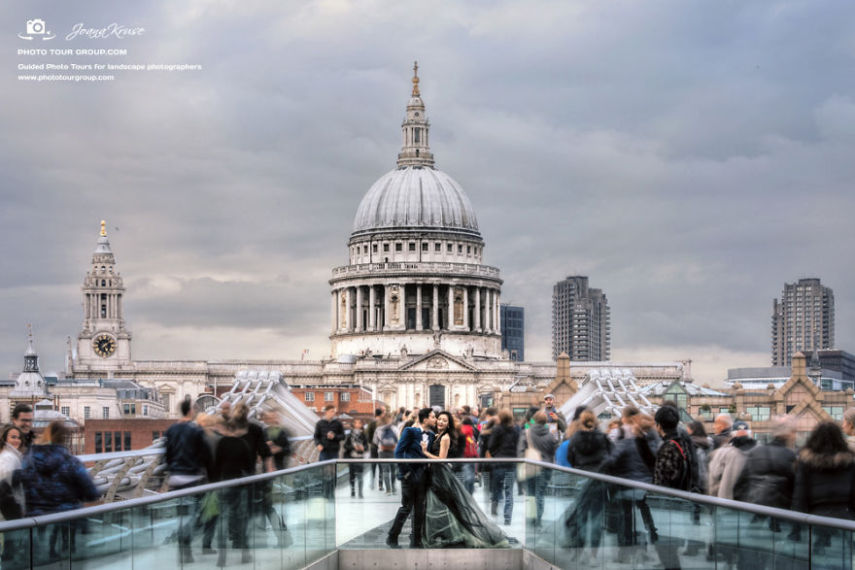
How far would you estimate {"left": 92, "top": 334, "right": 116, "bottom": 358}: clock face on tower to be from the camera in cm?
16538

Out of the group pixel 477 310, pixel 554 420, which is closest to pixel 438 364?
pixel 477 310

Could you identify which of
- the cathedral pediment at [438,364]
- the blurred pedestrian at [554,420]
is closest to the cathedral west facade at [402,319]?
the cathedral pediment at [438,364]

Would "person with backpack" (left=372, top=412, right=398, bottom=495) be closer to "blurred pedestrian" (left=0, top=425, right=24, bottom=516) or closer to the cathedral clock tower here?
"blurred pedestrian" (left=0, top=425, right=24, bottom=516)

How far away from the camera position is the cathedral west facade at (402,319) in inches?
6156

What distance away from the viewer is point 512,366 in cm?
15812

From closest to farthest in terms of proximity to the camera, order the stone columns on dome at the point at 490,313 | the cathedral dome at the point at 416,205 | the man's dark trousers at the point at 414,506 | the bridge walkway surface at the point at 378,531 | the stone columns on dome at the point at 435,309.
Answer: the bridge walkway surface at the point at 378,531, the man's dark trousers at the point at 414,506, the stone columns on dome at the point at 435,309, the stone columns on dome at the point at 490,313, the cathedral dome at the point at 416,205

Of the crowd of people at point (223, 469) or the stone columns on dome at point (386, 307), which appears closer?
the crowd of people at point (223, 469)

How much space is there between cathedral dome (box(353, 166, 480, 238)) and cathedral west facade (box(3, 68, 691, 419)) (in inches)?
6.5

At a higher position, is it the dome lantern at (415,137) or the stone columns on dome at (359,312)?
the dome lantern at (415,137)

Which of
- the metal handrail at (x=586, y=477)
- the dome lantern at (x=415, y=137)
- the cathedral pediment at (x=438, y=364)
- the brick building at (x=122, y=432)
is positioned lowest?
the brick building at (x=122, y=432)

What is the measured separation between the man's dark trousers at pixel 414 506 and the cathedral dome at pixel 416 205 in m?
152

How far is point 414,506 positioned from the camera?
19.2m

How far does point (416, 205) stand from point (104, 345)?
38774 millimetres

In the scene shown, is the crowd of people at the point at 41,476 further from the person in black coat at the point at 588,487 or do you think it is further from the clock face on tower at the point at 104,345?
the clock face on tower at the point at 104,345
